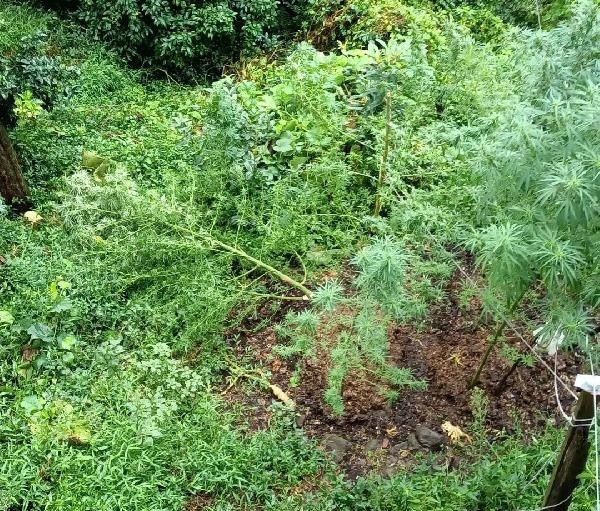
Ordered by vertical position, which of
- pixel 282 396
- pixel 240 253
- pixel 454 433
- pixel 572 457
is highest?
pixel 572 457

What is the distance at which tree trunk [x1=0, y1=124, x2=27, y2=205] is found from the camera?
4645 mm

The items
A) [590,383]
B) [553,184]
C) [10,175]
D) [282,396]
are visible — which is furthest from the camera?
[10,175]

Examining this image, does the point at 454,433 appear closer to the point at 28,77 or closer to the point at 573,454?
the point at 573,454

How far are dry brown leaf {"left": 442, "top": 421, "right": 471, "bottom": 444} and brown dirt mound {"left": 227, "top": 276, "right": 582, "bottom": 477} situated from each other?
0.13 ft

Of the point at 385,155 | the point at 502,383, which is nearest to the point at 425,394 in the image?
the point at 502,383

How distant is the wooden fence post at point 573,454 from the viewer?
2111 millimetres

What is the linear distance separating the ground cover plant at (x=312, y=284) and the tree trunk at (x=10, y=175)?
110mm

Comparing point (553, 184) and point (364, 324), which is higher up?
point (553, 184)

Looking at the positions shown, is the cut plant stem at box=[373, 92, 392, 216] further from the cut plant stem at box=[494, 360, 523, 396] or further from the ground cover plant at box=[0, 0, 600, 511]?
the cut plant stem at box=[494, 360, 523, 396]

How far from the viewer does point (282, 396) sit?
3.71 m

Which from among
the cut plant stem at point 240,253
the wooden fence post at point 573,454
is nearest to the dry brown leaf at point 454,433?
the wooden fence post at point 573,454

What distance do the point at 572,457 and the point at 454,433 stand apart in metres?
1.11

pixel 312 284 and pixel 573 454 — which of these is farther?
pixel 312 284

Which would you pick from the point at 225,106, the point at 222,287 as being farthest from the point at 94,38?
the point at 222,287
